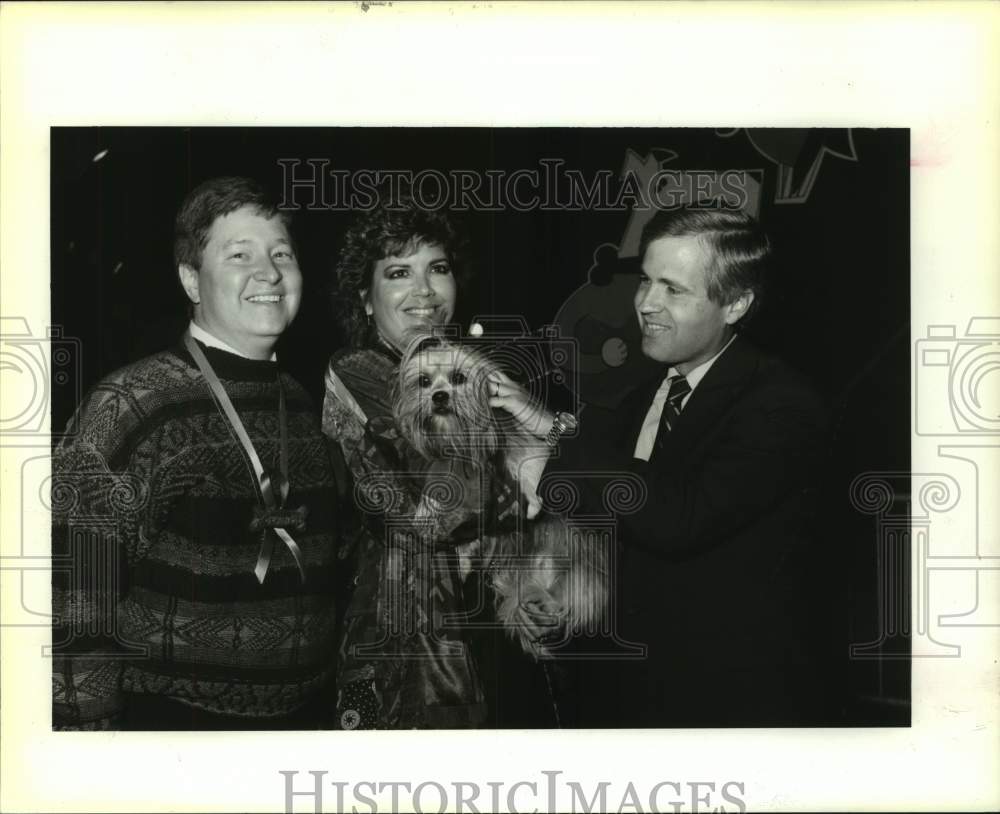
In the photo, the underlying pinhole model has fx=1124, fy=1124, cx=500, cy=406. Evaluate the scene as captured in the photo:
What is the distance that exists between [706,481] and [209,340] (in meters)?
1.59

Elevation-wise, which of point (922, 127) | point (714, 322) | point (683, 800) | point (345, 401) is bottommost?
point (683, 800)

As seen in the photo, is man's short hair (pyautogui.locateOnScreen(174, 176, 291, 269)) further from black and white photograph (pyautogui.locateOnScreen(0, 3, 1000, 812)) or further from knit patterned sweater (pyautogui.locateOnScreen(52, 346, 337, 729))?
knit patterned sweater (pyautogui.locateOnScreen(52, 346, 337, 729))

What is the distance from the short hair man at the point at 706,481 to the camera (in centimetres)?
346

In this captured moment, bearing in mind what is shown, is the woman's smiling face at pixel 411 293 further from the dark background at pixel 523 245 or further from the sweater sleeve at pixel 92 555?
the sweater sleeve at pixel 92 555

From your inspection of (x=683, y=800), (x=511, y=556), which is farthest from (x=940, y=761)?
(x=511, y=556)

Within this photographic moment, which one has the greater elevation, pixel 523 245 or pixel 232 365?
pixel 523 245

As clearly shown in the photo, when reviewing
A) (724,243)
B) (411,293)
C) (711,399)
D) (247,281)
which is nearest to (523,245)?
(411,293)

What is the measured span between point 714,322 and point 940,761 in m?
1.56

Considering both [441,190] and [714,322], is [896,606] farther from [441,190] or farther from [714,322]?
[441,190]

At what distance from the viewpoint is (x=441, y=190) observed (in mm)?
3473

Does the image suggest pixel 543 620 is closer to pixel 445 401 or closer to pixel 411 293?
pixel 445 401

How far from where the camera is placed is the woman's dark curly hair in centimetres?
347

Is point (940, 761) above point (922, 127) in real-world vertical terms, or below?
below

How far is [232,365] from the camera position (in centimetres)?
346
